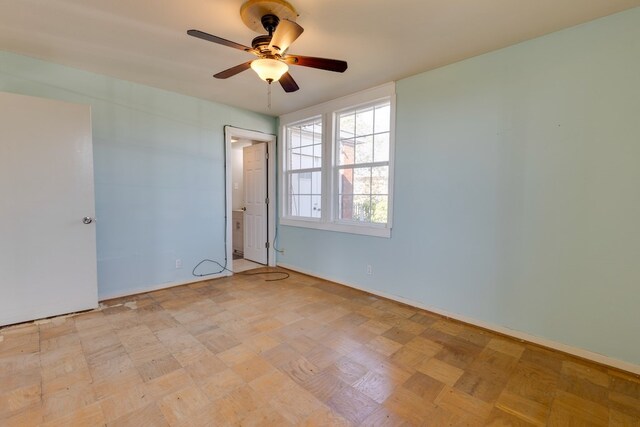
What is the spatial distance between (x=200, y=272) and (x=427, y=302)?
2990 millimetres

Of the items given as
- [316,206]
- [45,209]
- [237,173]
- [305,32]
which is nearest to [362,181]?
[316,206]

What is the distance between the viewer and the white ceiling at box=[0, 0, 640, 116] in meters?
1.95

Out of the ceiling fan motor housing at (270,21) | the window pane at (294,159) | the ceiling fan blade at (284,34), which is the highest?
the ceiling fan motor housing at (270,21)

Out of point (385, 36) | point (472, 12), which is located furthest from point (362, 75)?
point (472, 12)

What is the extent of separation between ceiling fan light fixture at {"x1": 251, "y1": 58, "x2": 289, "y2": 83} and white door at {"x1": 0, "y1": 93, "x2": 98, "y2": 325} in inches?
81.0

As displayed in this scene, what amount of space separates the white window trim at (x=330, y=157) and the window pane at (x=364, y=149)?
0.32 metres

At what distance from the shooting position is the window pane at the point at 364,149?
3533 millimetres

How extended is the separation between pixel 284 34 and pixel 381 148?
6.49ft

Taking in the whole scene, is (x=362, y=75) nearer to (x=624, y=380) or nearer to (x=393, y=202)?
(x=393, y=202)

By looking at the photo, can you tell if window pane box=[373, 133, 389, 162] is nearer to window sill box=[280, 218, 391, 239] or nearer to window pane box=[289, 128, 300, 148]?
window sill box=[280, 218, 391, 239]

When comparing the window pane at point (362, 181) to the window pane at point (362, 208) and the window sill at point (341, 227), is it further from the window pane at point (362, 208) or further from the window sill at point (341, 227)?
the window sill at point (341, 227)

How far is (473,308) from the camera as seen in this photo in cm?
273

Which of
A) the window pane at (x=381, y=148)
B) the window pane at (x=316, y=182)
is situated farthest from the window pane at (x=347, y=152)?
the window pane at (x=316, y=182)

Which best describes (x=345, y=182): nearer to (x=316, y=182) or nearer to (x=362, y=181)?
(x=362, y=181)
